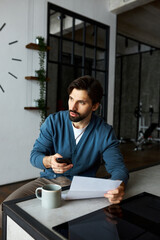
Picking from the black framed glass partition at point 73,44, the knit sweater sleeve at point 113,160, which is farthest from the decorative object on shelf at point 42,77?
the knit sweater sleeve at point 113,160

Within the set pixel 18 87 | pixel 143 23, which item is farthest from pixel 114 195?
pixel 143 23

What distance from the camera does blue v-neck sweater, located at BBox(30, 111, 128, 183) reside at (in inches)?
55.9

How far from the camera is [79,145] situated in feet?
4.68

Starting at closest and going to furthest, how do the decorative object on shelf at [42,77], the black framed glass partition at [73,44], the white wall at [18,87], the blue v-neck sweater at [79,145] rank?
the blue v-neck sweater at [79,145], the white wall at [18,87], the decorative object on shelf at [42,77], the black framed glass partition at [73,44]

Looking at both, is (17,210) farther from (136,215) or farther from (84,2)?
(84,2)

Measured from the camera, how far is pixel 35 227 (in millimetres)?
746

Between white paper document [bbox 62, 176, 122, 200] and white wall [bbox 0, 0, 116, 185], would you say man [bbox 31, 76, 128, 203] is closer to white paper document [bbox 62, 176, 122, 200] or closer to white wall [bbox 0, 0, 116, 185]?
→ white paper document [bbox 62, 176, 122, 200]

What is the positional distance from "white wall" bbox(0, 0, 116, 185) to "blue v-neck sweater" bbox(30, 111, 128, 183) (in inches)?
73.8

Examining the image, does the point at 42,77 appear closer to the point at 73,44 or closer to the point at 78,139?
the point at 73,44

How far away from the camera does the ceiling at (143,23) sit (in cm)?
571

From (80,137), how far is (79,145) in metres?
0.06

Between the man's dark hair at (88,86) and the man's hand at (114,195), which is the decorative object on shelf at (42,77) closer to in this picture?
the man's dark hair at (88,86)

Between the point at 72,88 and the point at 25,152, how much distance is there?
2.27 meters

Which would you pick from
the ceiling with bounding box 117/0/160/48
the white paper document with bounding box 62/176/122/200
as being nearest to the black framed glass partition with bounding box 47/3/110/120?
the ceiling with bounding box 117/0/160/48
